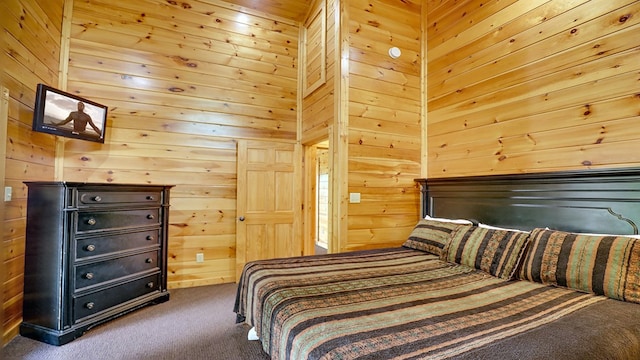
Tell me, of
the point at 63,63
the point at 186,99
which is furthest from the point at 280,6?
the point at 63,63

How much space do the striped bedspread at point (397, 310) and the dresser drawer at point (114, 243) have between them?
1.35m

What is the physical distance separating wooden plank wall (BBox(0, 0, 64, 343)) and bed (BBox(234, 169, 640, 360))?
1.85m

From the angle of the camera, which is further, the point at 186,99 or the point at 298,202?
the point at 298,202

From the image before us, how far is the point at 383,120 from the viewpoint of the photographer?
3.11 m

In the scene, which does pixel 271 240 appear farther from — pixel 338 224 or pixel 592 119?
pixel 592 119

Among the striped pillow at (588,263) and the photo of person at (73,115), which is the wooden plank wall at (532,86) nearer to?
the striped pillow at (588,263)

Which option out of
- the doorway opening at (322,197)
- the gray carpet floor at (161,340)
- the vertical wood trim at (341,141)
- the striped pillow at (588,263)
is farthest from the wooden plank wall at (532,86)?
the doorway opening at (322,197)

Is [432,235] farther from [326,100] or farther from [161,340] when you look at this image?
[161,340]

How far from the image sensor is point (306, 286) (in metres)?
1.57

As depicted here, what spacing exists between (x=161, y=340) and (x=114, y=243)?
0.96 meters

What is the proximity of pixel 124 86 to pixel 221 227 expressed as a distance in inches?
76.3

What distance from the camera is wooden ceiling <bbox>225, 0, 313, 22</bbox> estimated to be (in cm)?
369

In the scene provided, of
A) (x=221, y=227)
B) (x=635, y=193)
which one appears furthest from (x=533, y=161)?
(x=221, y=227)

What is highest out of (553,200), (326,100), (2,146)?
(326,100)
